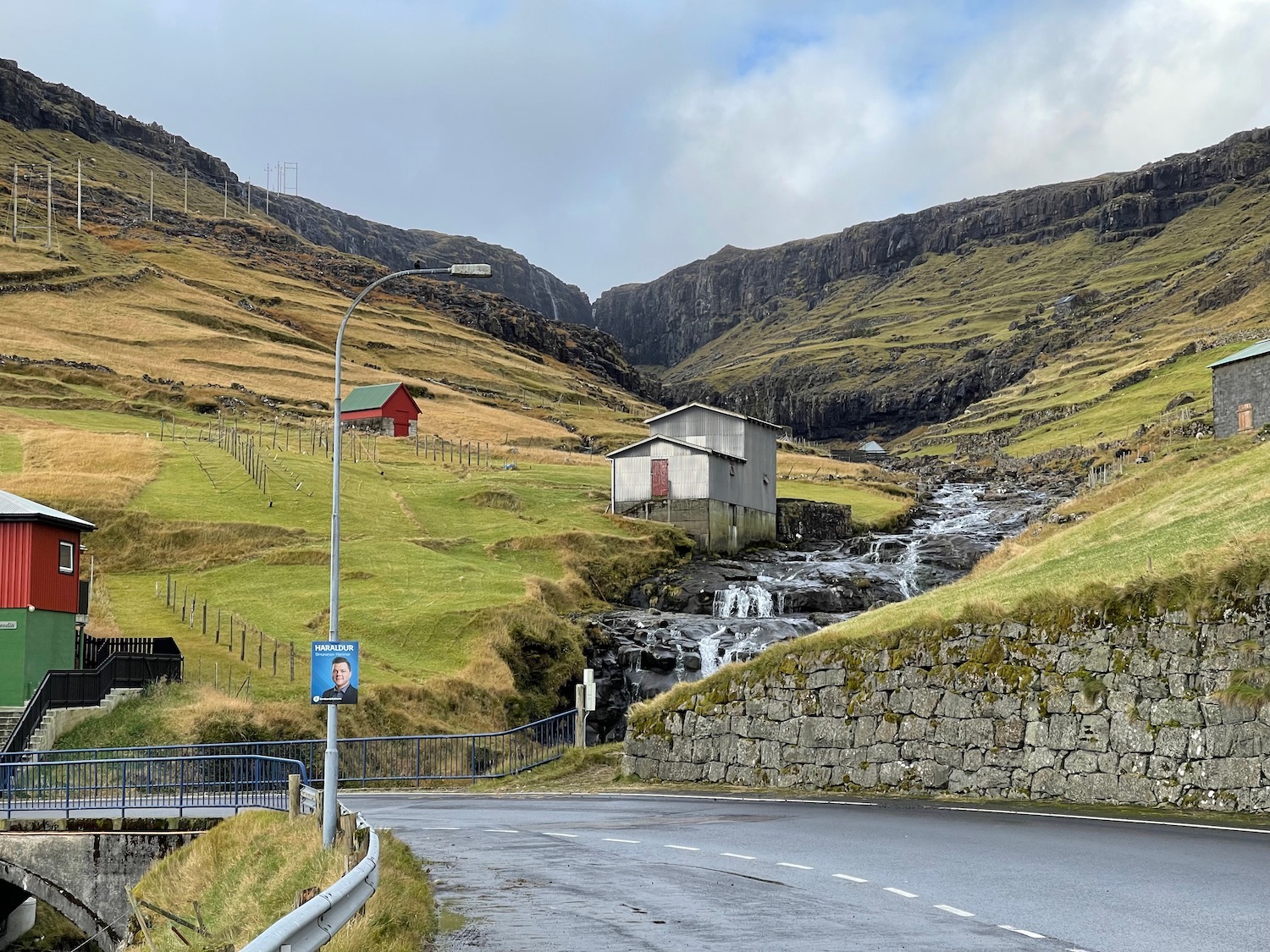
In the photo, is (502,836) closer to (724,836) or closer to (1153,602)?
(724,836)

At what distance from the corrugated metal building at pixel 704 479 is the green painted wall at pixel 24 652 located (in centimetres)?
4151

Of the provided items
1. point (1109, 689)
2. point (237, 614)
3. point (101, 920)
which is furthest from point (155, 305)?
point (1109, 689)

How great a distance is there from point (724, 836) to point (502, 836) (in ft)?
14.5

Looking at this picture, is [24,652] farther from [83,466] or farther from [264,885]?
[83,466]

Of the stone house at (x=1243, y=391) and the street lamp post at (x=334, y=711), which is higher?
the stone house at (x=1243, y=391)

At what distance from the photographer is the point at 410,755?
135ft

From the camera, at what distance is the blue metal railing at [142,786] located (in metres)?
28.3

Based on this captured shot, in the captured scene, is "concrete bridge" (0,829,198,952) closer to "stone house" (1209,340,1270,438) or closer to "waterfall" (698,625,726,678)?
"waterfall" (698,625,726,678)

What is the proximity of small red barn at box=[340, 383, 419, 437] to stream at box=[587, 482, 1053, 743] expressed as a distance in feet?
90.4

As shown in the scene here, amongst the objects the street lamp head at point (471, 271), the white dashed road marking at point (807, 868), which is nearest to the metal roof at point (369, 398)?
the street lamp head at point (471, 271)

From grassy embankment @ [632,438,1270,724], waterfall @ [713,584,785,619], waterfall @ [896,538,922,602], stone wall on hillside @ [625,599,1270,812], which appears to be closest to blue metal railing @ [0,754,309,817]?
grassy embankment @ [632,438,1270,724]

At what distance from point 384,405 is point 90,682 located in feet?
81.5

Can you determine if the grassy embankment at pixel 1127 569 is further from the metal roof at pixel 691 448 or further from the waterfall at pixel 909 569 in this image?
the metal roof at pixel 691 448

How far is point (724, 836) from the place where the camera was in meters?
21.0
